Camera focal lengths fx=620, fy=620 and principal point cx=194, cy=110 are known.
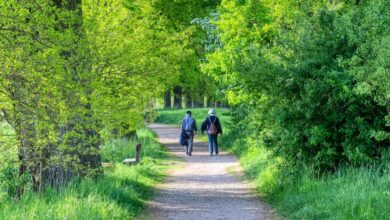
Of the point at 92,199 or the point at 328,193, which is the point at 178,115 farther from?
the point at 328,193

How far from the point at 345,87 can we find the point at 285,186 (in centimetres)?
272

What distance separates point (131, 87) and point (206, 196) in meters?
2.99

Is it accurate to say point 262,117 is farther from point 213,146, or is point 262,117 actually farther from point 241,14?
point 213,146

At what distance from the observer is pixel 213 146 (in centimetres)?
2469

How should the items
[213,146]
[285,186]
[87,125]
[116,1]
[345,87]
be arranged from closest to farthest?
[87,125]
[345,87]
[285,186]
[116,1]
[213,146]

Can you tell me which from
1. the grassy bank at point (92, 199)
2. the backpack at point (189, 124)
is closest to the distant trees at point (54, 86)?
the grassy bank at point (92, 199)

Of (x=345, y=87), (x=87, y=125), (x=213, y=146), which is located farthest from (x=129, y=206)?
(x=213, y=146)

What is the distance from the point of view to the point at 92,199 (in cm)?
1059

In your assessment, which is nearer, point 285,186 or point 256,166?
point 285,186

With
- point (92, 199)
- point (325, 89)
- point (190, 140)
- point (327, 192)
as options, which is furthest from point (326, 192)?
point (190, 140)

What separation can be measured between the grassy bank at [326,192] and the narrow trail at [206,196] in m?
0.41

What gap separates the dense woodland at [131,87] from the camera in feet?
29.5

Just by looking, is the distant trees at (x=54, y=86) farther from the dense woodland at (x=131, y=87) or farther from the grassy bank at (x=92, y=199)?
the grassy bank at (x=92, y=199)

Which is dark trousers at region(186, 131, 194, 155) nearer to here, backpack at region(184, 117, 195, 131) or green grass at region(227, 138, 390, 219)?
backpack at region(184, 117, 195, 131)
